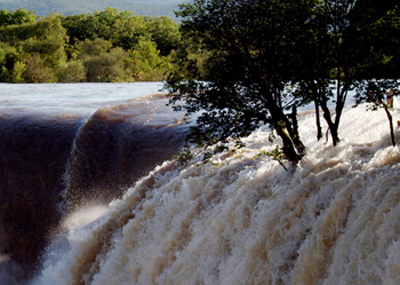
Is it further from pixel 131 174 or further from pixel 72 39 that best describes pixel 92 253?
pixel 72 39

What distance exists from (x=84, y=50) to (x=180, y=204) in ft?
75.5

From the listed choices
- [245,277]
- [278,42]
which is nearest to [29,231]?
[245,277]

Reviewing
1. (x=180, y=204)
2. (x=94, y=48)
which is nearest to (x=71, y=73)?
(x=94, y=48)

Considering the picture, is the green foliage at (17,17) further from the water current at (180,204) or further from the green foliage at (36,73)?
the water current at (180,204)

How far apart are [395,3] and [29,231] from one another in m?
5.92

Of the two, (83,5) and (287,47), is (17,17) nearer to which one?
(287,47)

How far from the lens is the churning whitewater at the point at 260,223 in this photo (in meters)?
3.03

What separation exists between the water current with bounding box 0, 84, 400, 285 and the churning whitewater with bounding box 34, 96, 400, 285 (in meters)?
0.01

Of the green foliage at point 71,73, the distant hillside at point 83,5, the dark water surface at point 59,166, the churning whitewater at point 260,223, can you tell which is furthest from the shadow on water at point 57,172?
the distant hillside at point 83,5

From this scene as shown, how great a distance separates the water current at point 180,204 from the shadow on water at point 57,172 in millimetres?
19

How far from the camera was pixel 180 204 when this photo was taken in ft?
15.4

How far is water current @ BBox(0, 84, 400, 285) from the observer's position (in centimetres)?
319

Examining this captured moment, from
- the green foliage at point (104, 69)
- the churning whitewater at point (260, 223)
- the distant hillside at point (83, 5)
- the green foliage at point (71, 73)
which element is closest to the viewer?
the churning whitewater at point (260, 223)

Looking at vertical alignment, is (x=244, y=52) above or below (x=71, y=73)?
above
